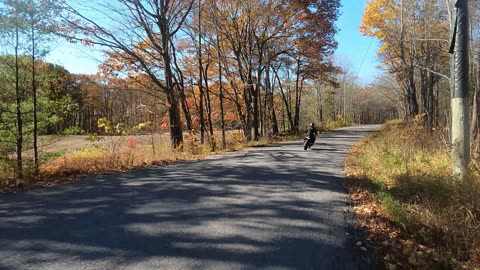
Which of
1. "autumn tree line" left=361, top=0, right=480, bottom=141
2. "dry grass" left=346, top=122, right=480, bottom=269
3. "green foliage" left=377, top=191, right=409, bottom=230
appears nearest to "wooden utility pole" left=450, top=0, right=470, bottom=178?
"dry grass" left=346, top=122, right=480, bottom=269

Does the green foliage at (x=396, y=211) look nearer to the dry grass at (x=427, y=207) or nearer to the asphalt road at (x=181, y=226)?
the dry grass at (x=427, y=207)

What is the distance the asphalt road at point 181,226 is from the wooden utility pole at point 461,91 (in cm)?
228

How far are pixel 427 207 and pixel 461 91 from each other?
250 centimetres

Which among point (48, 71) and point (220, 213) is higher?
point (48, 71)

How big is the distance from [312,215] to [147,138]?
53.7 feet

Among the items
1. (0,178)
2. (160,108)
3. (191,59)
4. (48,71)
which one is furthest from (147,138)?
(0,178)

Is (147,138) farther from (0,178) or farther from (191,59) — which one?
(0,178)

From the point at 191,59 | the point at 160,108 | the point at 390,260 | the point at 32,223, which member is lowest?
the point at 390,260

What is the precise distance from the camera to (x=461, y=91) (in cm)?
653

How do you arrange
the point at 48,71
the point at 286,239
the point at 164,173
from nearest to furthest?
the point at 286,239, the point at 164,173, the point at 48,71

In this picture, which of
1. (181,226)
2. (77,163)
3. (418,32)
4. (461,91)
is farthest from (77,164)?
(418,32)

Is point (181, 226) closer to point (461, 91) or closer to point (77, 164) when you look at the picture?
point (461, 91)

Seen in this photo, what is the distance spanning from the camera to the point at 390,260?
4.12 meters

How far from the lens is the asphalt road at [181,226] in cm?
391
